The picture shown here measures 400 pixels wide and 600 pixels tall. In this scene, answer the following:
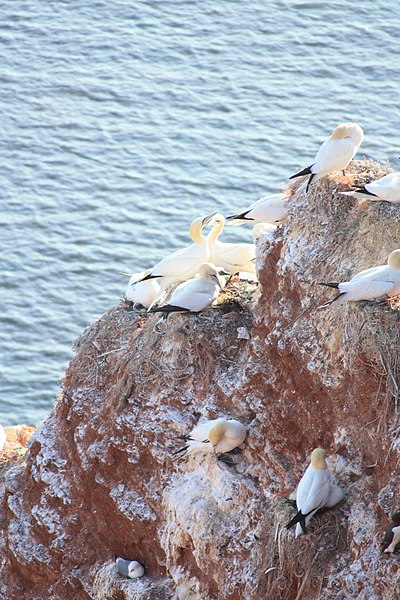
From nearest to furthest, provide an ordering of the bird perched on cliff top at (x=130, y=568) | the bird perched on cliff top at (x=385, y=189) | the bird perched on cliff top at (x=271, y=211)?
the bird perched on cliff top at (x=385, y=189) → the bird perched on cliff top at (x=271, y=211) → the bird perched on cliff top at (x=130, y=568)

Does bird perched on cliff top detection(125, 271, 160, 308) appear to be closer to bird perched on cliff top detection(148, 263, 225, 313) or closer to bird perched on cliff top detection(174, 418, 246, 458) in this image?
bird perched on cliff top detection(148, 263, 225, 313)

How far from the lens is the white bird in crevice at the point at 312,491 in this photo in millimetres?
8633

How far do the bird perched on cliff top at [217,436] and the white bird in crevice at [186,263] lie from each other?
1.94 m

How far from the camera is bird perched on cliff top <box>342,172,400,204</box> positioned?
947 centimetres

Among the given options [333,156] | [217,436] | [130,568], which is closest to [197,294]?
[217,436]

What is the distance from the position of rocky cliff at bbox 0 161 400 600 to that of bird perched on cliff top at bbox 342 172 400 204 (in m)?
0.12

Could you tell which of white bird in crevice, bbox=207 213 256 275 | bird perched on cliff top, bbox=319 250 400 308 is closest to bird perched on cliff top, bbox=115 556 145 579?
white bird in crevice, bbox=207 213 256 275

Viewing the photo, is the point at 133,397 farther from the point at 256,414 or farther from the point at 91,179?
the point at 91,179

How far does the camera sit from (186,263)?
38.1 feet

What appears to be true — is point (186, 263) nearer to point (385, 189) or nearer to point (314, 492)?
point (385, 189)

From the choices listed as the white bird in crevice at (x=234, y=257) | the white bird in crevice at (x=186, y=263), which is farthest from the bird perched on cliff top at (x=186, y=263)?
the white bird in crevice at (x=234, y=257)

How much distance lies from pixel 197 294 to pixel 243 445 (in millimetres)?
1495

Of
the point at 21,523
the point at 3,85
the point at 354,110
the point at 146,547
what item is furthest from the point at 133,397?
the point at 3,85

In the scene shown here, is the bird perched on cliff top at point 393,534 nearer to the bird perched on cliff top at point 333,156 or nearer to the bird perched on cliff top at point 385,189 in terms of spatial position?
the bird perched on cliff top at point 385,189
